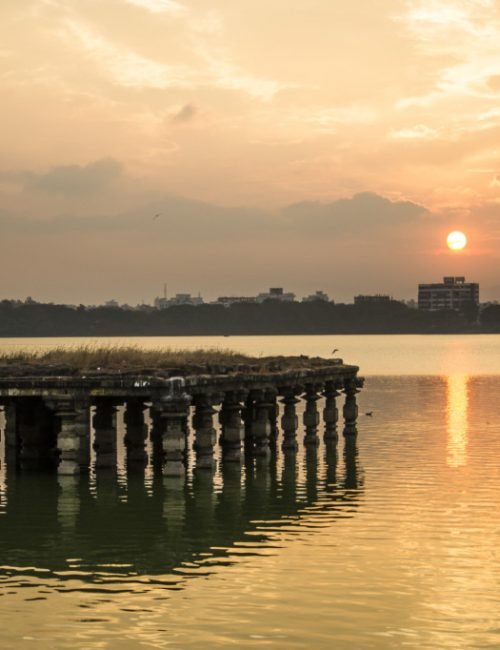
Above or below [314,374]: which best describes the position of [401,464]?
below

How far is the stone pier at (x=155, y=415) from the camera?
36.4 meters

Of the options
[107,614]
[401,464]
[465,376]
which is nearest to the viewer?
[107,614]

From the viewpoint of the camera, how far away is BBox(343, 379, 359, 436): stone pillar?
53.8 meters

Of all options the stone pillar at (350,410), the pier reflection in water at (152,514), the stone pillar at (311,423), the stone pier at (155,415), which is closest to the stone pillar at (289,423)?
the stone pier at (155,415)

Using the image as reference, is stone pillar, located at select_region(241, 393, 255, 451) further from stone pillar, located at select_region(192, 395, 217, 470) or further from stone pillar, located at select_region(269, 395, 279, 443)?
stone pillar, located at select_region(192, 395, 217, 470)

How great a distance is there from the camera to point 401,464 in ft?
142

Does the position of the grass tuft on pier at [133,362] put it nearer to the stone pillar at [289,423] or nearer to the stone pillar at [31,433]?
the stone pillar at [289,423]

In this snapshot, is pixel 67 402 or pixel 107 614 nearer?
pixel 107 614

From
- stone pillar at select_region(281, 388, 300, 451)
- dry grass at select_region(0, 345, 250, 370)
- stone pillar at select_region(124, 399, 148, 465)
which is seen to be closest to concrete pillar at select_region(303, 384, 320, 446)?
stone pillar at select_region(281, 388, 300, 451)

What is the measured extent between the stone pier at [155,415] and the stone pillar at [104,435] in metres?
0.03

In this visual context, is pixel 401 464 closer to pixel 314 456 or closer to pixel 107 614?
pixel 314 456

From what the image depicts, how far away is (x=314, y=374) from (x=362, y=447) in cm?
410

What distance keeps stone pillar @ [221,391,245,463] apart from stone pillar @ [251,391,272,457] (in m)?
2.45

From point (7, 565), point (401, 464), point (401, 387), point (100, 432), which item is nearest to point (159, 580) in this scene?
point (7, 565)
